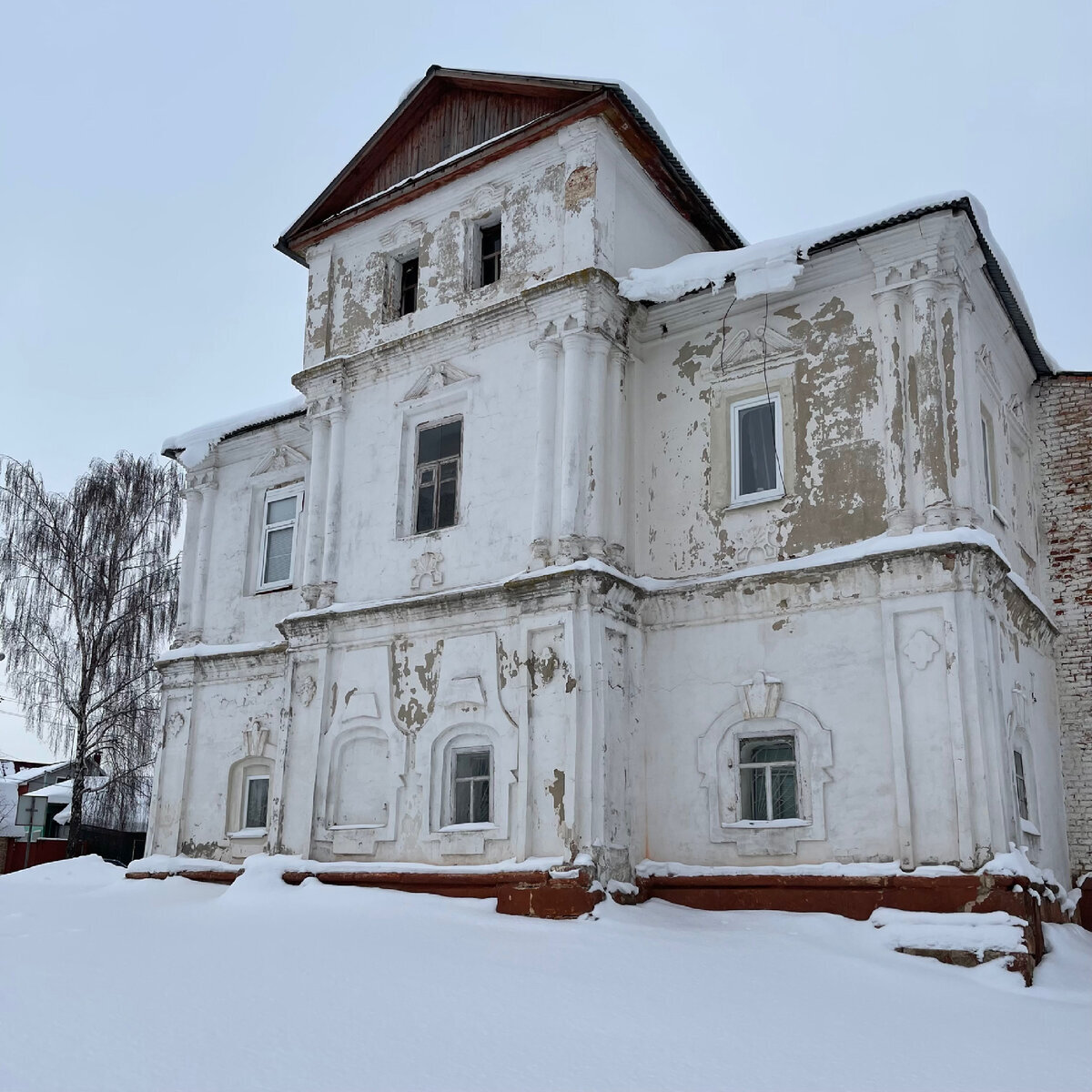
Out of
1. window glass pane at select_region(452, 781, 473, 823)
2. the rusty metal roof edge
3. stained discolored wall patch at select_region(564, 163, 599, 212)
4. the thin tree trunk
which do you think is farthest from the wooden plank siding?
the thin tree trunk

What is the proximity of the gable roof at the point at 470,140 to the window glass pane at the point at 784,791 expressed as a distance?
740 centimetres

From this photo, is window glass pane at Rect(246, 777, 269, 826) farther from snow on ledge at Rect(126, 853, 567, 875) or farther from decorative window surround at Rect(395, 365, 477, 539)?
decorative window surround at Rect(395, 365, 477, 539)

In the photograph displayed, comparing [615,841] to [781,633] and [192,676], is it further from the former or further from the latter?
[192,676]

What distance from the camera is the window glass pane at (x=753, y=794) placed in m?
11.2

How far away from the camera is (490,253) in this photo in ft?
46.3

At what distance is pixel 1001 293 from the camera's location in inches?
492

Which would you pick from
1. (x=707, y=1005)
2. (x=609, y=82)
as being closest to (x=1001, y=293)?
(x=609, y=82)

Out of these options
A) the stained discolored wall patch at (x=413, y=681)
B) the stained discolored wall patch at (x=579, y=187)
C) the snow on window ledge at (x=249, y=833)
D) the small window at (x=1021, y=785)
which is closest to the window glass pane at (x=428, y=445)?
the stained discolored wall patch at (x=413, y=681)

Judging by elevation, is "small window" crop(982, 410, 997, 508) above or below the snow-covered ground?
above

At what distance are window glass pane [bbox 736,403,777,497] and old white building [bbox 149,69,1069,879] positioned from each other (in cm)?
3

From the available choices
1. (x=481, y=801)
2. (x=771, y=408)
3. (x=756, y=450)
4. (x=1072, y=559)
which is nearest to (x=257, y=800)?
(x=481, y=801)

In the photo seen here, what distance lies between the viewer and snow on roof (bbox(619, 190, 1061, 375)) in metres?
11.2

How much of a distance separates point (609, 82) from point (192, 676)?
A: 949cm

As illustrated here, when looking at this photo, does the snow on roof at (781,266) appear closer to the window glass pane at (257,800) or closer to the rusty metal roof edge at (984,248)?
the rusty metal roof edge at (984,248)
